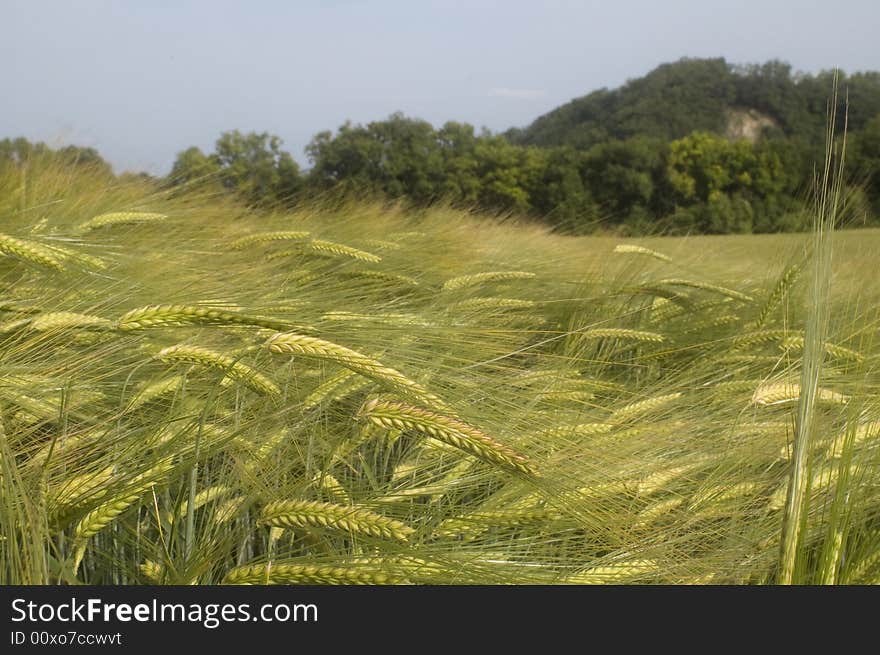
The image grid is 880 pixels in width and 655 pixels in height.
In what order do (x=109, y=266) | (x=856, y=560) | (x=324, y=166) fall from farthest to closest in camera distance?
(x=324, y=166), (x=109, y=266), (x=856, y=560)

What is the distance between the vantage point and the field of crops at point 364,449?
3.17ft

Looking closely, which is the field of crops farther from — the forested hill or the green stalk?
the forested hill

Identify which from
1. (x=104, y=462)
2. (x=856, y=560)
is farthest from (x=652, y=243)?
(x=104, y=462)

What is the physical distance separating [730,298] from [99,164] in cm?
371

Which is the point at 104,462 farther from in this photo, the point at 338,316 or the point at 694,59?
the point at 694,59

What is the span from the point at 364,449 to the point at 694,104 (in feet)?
87.0

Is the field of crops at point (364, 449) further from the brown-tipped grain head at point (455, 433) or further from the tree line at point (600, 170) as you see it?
the tree line at point (600, 170)

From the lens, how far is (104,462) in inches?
44.6

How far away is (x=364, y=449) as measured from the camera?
148 cm

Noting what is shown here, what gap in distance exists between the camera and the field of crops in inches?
38.1

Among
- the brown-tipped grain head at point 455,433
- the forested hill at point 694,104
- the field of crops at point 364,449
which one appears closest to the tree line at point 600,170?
the forested hill at point 694,104

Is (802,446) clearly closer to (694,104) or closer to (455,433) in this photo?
(455,433)

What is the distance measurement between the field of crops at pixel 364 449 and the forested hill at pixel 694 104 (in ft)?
65.5

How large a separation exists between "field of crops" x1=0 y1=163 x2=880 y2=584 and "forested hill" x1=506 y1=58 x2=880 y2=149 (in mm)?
19966
